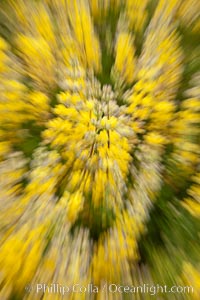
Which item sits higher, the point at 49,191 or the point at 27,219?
the point at 49,191

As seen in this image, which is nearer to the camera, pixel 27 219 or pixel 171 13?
pixel 27 219

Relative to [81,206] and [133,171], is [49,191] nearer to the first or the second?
[81,206]

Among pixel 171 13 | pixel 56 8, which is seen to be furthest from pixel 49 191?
pixel 171 13

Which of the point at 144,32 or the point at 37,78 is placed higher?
the point at 144,32

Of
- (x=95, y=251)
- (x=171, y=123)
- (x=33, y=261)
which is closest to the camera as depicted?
(x=33, y=261)

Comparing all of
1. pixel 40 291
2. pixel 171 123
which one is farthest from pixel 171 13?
pixel 40 291

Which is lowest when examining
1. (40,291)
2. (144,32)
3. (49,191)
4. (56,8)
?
(40,291)

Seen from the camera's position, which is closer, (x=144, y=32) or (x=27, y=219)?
(x=27, y=219)

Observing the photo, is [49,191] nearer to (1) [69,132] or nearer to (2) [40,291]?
(1) [69,132]

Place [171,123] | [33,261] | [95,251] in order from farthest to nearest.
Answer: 1. [171,123]
2. [95,251]
3. [33,261]
